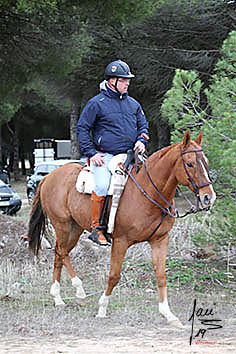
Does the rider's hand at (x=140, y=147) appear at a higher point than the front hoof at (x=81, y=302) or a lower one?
higher

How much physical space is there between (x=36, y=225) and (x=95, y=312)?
2060 mm

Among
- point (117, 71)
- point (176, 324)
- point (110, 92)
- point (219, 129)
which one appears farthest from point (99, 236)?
point (219, 129)

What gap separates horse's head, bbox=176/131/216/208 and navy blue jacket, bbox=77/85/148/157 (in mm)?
948

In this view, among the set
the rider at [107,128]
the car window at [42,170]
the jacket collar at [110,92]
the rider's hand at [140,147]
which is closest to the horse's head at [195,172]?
the rider's hand at [140,147]

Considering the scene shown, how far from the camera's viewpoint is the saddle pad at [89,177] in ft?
21.0

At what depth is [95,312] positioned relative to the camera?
262 inches

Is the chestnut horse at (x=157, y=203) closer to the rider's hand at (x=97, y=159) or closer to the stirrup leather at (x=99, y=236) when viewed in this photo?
the stirrup leather at (x=99, y=236)

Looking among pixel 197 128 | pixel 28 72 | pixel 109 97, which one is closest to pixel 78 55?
pixel 28 72

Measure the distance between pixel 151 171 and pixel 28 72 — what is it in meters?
10.1

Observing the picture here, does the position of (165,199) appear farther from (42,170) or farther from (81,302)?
(42,170)

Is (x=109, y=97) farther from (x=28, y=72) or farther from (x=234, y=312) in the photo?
(x=28, y=72)

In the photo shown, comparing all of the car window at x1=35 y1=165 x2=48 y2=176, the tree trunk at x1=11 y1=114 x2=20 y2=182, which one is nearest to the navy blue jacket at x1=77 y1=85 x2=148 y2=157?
the car window at x1=35 y1=165 x2=48 y2=176

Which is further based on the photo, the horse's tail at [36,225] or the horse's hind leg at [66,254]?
the horse's tail at [36,225]

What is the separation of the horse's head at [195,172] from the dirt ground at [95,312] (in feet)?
4.74
